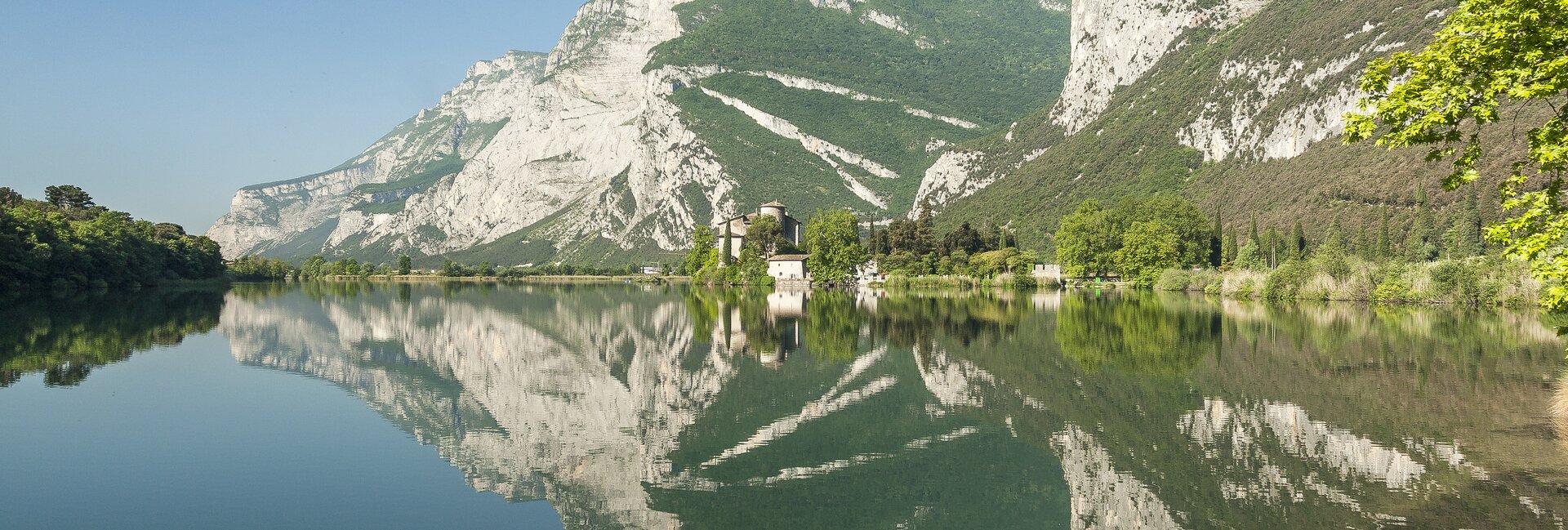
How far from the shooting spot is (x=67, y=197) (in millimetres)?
89062

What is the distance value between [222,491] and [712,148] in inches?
7060

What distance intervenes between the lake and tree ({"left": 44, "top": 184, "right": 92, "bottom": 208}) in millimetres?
71605

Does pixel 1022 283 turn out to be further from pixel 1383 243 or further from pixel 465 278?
pixel 465 278

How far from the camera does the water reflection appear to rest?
22125 millimetres

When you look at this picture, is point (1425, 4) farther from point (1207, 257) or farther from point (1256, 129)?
point (1207, 257)

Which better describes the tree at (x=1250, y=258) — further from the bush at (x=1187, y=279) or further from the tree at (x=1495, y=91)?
the tree at (x=1495, y=91)

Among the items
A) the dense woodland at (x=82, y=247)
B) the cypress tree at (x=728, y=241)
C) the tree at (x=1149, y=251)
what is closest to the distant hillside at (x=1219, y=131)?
the tree at (x=1149, y=251)

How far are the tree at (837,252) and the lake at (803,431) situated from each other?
188 feet

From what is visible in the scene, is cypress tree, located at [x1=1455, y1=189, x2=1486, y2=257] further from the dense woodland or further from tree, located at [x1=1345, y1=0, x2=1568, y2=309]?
the dense woodland

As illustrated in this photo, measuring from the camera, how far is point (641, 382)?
21000 millimetres

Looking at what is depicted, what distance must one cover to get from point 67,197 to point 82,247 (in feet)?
80.9

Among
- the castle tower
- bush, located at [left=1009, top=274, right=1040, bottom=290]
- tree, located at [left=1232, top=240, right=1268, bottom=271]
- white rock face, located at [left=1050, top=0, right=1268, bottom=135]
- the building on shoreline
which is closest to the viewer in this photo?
tree, located at [left=1232, top=240, right=1268, bottom=271]

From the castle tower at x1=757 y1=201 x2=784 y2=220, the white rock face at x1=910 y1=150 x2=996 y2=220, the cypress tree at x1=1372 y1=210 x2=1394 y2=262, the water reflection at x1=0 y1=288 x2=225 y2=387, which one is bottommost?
the water reflection at x1=0 y1=288 x2=225 y2=387

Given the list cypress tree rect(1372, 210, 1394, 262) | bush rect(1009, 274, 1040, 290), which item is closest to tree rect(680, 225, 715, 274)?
bush rect(1009, 274, 1040, 290)
